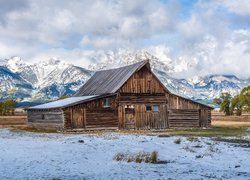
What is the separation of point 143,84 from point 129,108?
137 inches

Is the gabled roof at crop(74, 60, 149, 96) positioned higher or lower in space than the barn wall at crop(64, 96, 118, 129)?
higher

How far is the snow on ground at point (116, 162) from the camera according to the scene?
1700cm

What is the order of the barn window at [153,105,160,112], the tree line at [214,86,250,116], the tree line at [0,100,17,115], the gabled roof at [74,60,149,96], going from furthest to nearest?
the tree line at [0,100,17,115]
the tree line at [214,86,250,116]
the barn window at [153,105,160,112]
the gabled roof at [74,60,149,96]

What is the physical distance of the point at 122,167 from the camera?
18750 mm

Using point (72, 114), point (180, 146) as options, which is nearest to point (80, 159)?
point (180, 146)

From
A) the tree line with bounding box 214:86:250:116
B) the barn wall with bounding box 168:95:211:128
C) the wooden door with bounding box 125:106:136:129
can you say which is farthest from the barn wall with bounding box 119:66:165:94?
the tree line with bounding box 214:86:250:116

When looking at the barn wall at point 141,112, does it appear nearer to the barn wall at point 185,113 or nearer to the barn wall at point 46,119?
the barn wall at point 185,113

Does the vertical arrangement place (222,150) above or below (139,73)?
below

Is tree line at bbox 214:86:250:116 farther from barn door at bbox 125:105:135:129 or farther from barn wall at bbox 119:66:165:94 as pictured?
barn door at bbox 125:105:135:129

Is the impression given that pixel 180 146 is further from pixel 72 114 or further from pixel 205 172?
pixel 72 114

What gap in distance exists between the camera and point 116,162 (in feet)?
66.2

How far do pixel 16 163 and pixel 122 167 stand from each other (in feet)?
16.2

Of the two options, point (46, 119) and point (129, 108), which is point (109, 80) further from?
point (46, 119)

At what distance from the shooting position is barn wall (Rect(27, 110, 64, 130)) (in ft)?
156
